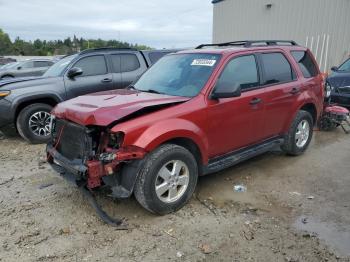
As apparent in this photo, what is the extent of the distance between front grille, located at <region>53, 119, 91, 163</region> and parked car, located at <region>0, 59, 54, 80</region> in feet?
40.9

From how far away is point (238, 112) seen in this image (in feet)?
14.9

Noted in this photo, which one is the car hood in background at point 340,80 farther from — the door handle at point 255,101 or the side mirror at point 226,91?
the side mirror at point 226,91

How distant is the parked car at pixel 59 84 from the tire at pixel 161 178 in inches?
157

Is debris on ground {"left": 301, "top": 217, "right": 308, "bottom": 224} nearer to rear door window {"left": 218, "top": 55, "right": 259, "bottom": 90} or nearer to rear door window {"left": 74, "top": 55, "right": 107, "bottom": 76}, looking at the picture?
rear door window {"left": 218, "top": 55, "right": 259, "bottom": 90}

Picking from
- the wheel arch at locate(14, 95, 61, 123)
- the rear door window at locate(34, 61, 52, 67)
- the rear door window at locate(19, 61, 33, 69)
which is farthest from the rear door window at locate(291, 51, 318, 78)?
the rear door window at locate(19, 61, 33, 69)

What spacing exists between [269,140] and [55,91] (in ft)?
14.2

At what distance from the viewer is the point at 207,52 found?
15.5ft

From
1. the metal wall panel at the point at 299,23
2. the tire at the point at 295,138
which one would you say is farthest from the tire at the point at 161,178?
the metal wall panel at the point at 299,23

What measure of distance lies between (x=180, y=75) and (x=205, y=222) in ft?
6.31

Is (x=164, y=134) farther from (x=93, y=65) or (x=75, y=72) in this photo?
(x=93, y=65)

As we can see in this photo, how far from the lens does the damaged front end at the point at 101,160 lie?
3561mm

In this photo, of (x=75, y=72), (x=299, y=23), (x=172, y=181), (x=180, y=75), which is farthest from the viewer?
(x=299, y=23)

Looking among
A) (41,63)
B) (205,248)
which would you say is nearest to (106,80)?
(205,248)

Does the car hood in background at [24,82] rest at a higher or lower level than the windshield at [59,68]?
lower
